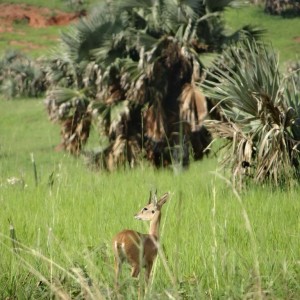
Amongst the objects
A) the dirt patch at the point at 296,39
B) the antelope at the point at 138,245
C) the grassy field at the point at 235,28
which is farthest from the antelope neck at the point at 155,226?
the dirt patch at the point at 296,39

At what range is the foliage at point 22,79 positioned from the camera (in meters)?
40.0

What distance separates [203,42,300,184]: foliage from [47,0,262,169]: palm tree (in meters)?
5.81

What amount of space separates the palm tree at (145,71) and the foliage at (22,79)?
2277cm

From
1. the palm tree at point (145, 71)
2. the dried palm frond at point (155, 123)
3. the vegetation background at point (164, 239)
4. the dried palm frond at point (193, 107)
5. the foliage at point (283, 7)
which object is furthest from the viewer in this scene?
the foliage at point (283, 7)

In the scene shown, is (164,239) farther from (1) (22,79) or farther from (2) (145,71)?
(1) (22,79)

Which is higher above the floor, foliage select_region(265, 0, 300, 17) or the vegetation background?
the vegetation background

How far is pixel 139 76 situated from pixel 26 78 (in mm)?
24712

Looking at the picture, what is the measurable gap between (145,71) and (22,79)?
24.7 metres

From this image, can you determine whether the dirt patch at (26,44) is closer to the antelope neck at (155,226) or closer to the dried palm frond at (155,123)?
the dried palm frond at (155,123)

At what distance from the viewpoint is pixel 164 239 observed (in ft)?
19.6

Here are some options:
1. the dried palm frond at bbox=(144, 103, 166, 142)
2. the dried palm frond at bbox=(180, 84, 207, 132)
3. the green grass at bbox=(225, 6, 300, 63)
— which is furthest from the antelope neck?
the green grass at bbox=(225, 6, 300, 63)

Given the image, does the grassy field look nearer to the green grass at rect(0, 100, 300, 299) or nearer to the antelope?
the green grass at rect(0, 100, 300, 299)

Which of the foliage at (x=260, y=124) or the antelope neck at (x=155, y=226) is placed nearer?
Result: the antelope neck at (x=155, y=226)

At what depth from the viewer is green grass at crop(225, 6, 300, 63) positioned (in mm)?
52594
